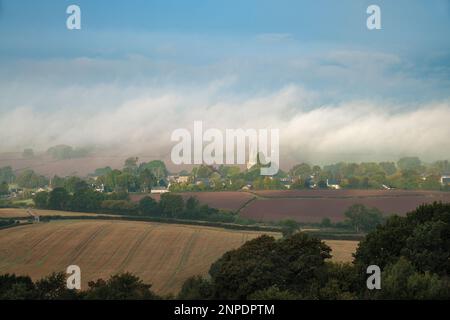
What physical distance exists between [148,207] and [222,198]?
976 centimetres

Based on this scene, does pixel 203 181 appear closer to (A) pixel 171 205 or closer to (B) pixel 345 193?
(B) pixel 345 193

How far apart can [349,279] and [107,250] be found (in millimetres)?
24784

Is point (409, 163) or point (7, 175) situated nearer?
point (7, 175)

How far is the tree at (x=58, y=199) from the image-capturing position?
67.7 metres

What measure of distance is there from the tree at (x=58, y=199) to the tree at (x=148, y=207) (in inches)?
294

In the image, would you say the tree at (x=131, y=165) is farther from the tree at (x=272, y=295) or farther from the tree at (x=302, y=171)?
the tree at (x=272, y=295)

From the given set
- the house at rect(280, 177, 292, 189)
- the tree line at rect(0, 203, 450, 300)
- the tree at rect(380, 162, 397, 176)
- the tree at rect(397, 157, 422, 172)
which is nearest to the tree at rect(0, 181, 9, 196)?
the house at rect(280, 177, 292, 189)

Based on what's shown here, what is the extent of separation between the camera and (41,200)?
232 ft

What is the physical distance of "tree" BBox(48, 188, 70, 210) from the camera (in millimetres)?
67738

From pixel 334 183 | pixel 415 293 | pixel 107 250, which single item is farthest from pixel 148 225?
pixel 334 183

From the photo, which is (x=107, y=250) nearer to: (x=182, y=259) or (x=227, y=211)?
(x=182, y=259)

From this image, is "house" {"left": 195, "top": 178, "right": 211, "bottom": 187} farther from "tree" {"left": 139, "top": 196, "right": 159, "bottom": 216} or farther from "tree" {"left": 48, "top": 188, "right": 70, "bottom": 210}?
"tree" {"left": 48, "top": 188, "right": 70, "bottom": 210}

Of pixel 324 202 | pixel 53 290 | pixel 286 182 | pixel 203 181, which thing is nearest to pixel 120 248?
pixel 53 290

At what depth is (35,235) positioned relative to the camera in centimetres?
5150
